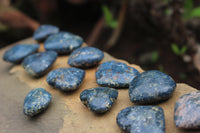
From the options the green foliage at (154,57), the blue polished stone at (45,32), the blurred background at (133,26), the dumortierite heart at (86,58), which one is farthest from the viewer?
the green foliage at (154,57)

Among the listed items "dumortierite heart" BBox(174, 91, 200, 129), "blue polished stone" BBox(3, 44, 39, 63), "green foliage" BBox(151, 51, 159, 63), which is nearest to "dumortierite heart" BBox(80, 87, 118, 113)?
"dumortierite heart" BBox(174, 91, 200, 129)

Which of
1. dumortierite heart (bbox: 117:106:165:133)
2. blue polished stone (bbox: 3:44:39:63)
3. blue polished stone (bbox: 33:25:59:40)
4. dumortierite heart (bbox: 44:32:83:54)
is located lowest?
blue polished stone (bbox: 3:44:39:63)

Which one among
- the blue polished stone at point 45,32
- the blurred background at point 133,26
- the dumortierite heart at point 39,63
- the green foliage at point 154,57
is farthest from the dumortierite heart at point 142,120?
the green foliage at point 154,57

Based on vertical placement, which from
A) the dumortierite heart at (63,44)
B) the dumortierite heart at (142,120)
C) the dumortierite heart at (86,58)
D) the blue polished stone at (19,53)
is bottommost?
the blue polished stone at (19,53)

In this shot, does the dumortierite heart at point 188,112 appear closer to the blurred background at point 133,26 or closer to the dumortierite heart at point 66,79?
the dumortierite heart at point 66,79

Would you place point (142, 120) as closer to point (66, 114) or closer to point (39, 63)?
point (66, 114)

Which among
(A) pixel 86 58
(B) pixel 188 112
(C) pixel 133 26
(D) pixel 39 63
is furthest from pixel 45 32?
(C) pixel 133 26

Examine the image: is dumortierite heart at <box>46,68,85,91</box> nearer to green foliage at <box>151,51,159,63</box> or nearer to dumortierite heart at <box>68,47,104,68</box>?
dumortierite heart at <box>68,47,104,68</box>
